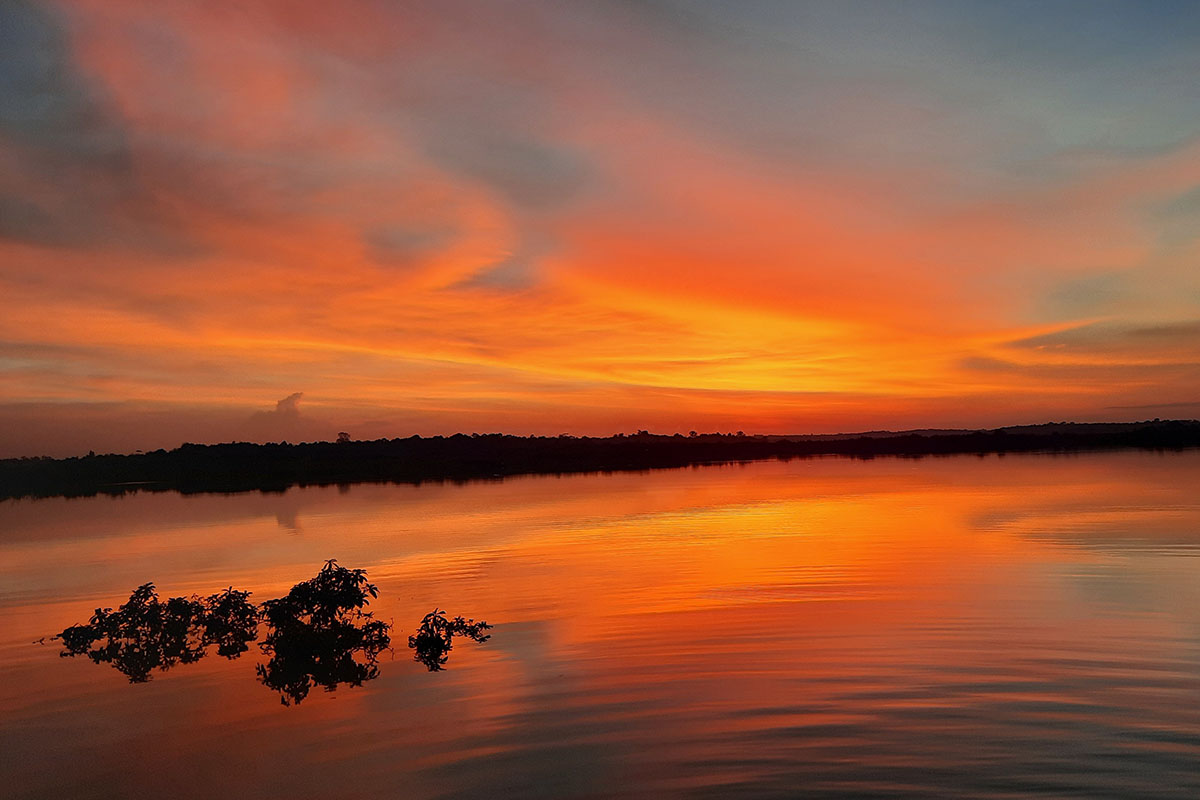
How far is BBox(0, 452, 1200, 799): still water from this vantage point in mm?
11258

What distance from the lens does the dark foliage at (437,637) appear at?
1812 centimetres

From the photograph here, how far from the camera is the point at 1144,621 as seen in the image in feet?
62.3

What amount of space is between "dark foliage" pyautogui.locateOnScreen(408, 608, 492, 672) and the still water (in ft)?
1.02

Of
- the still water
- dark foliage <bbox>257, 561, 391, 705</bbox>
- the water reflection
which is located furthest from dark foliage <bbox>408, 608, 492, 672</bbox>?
dark foliage <bbox>257, 561, 391, 705</bbox>

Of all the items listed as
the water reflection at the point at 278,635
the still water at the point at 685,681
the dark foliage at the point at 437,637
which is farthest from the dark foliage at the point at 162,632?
the dark foliage at the point at 437,637

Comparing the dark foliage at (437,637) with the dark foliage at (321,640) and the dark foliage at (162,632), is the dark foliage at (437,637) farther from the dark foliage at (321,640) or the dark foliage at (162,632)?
the dark foliage at (162,632)

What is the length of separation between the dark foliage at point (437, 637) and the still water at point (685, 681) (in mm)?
312

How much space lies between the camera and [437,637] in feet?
61.7

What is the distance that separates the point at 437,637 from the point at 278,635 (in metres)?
4.29

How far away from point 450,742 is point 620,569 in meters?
17.8

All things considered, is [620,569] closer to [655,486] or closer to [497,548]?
[497,548]

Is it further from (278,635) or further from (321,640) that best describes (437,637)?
(278,635)

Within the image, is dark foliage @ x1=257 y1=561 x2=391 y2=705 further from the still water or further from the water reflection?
the still water

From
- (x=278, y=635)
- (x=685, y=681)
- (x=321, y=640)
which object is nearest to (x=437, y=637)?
(x=321, y=640)
